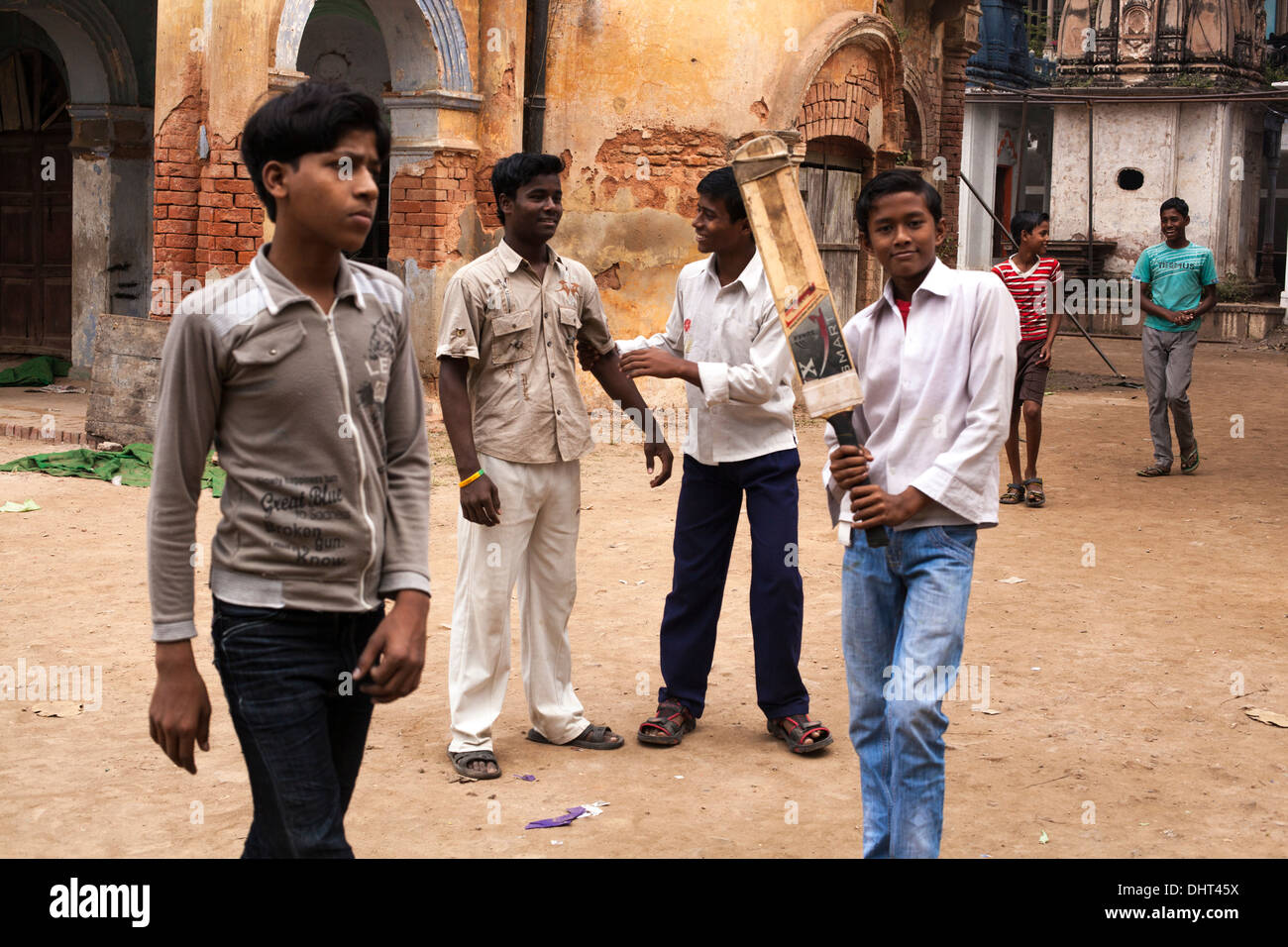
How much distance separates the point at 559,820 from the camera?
397 centimetres

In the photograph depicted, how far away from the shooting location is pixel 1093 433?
12453 mm

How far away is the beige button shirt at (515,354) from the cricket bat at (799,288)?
4.29 feet

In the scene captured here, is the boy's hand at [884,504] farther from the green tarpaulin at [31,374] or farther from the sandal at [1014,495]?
the green tarpaulin at [31,374]

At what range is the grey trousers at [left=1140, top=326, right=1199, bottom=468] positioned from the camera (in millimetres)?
9945

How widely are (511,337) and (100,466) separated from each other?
5.86m

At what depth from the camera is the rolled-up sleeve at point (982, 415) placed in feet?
10.6

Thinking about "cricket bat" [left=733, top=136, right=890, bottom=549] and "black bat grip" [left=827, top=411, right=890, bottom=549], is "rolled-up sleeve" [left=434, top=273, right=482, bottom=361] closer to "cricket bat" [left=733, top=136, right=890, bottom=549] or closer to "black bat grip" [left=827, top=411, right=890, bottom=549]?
"cricket bat" [left=733, top=136, right=890, bottom=549]

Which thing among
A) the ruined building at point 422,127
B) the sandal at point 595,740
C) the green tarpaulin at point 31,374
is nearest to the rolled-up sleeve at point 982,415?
the sandal at point 595,740

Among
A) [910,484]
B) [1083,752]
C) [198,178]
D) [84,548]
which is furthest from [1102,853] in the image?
[198,178]

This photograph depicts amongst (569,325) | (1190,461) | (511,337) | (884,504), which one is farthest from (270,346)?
(1190,461)

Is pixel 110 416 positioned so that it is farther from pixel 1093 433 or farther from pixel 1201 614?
pixel 1093 433

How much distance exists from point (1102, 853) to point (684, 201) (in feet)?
27.7

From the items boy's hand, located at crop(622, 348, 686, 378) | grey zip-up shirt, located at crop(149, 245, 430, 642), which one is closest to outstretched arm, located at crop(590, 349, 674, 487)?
boy's hand, located at crop(622, 348, 686, 378)

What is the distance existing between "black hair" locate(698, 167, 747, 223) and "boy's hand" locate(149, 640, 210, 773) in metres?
2.68
